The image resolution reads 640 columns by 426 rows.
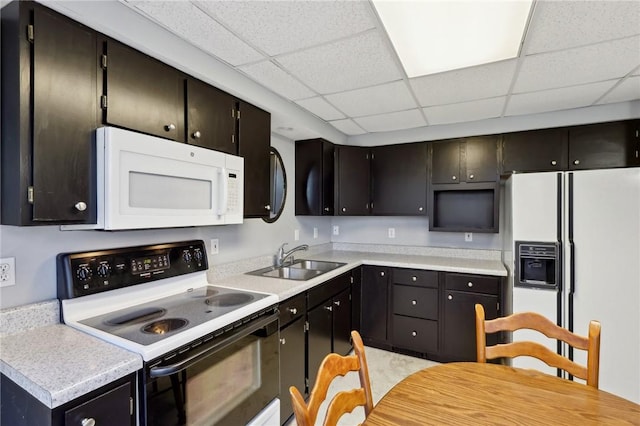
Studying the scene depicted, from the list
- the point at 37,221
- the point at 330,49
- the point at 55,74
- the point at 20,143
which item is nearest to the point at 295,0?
the point at 330,49

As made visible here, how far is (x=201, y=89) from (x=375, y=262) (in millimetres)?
2220

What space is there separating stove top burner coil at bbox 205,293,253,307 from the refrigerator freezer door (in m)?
2.26

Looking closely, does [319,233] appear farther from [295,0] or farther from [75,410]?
[75,410]

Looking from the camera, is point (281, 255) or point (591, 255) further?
point (281, 255)

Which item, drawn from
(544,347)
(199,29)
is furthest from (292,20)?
(544,347)

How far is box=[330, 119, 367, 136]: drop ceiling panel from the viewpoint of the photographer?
10.6 feet

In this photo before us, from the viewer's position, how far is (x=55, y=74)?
1192mm

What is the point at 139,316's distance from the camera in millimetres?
1499

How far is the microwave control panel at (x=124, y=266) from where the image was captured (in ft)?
4.64

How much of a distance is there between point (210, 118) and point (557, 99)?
2712 mm

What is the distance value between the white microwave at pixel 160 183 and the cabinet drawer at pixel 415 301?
1.87m

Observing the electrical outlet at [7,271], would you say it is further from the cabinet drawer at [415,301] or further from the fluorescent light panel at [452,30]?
the cabinet drawer at [415,301]

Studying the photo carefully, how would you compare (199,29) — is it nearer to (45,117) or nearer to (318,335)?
(45,117)

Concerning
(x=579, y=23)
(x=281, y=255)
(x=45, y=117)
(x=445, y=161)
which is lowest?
(x=281, y=255)
